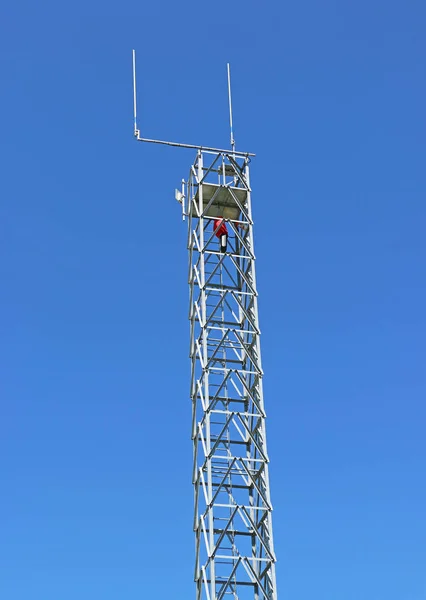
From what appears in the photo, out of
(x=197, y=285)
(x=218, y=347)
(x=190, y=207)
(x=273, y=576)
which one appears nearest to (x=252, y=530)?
(x=273, y=576)

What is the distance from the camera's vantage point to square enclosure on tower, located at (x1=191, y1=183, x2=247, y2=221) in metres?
53.1

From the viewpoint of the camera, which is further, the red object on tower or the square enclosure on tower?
the square enclosure on tower

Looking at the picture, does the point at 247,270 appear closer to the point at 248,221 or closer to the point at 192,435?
the point at 248,221

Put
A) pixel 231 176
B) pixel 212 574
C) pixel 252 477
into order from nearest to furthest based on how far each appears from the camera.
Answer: pixel 212 574
pixel 252 477
pixel 231 176

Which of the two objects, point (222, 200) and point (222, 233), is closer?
point (222, 233)

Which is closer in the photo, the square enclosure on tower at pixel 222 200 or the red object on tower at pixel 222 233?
the red object on tower at pixel 222 233

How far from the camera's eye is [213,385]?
48344 mm

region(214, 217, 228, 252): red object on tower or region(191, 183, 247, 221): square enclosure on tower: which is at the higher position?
region(191, 183, 247, 221): square enclosure on tower

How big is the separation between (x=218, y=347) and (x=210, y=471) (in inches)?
247

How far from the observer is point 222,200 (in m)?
53.9

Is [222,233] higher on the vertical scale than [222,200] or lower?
lower

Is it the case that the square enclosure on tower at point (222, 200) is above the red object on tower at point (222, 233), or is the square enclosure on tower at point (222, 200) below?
above

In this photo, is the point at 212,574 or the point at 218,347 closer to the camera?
the point at 212,574

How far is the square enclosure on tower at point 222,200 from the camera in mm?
53062
